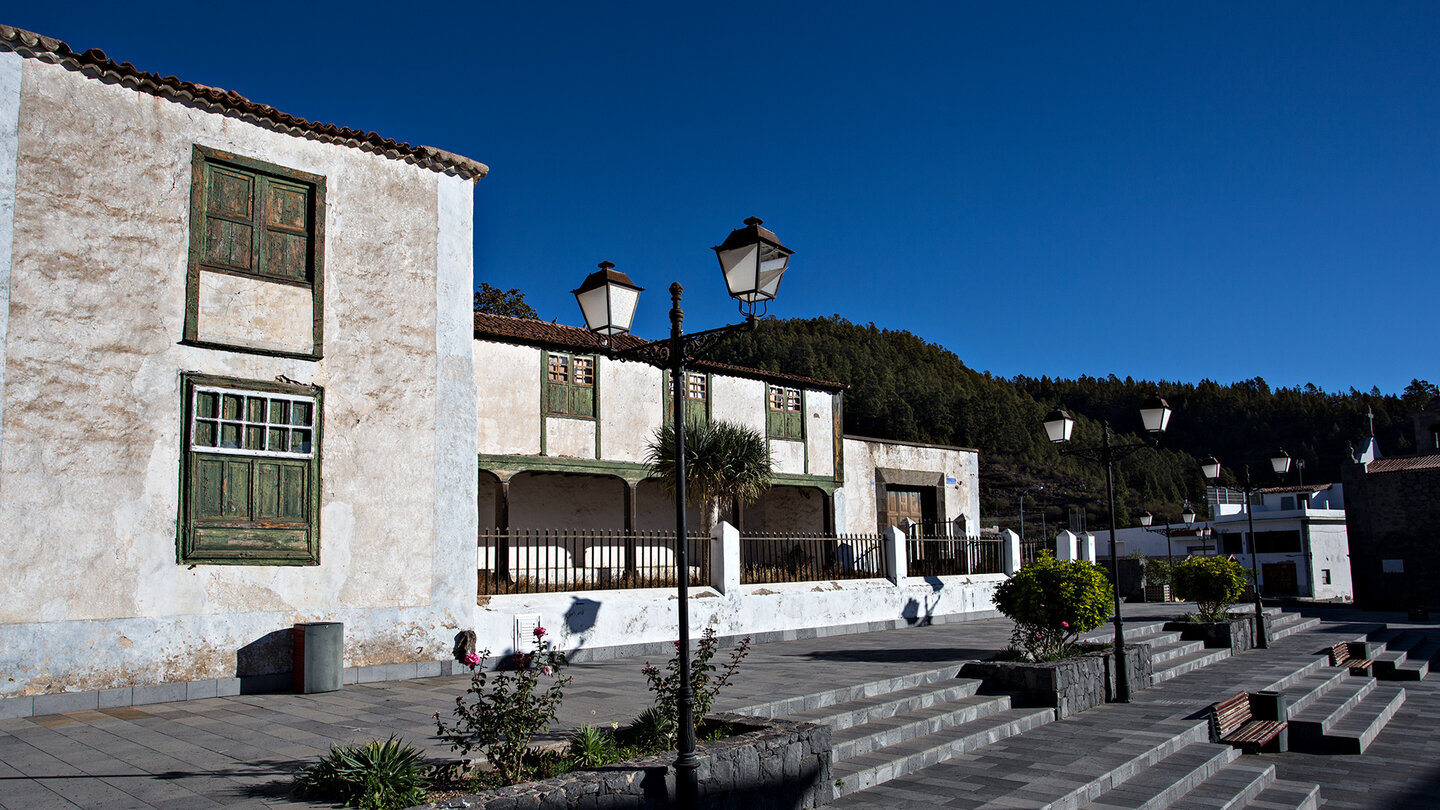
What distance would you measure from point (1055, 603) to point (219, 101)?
11.1 metres

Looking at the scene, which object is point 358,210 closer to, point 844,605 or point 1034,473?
point 844,605

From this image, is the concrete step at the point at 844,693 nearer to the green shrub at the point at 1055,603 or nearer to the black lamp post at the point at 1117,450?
the green shrub at the point at 1055,603

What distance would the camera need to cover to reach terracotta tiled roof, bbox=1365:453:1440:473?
32.6m

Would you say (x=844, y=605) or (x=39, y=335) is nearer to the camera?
(x=39, y=335)

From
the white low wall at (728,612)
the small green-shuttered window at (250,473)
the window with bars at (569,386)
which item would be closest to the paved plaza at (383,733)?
the white low wall at (728,612)

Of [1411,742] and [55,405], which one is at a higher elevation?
[55,405]

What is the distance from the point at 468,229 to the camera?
39.3 feet

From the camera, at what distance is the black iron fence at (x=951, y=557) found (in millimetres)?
18781

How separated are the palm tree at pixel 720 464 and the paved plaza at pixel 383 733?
533cm

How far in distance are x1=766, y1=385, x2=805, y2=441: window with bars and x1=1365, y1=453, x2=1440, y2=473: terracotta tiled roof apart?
79.1 ft

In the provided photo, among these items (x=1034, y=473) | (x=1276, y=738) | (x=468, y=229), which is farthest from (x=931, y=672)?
(x=1034, y=473)

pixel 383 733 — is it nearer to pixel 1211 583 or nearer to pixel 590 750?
pixel 590 750

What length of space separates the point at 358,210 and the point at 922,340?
8783cm

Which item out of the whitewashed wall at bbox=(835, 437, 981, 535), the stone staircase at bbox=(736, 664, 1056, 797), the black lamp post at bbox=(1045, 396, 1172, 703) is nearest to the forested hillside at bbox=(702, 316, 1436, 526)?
the whitewashed wall at bbox=(835, 437, 981, 535)
